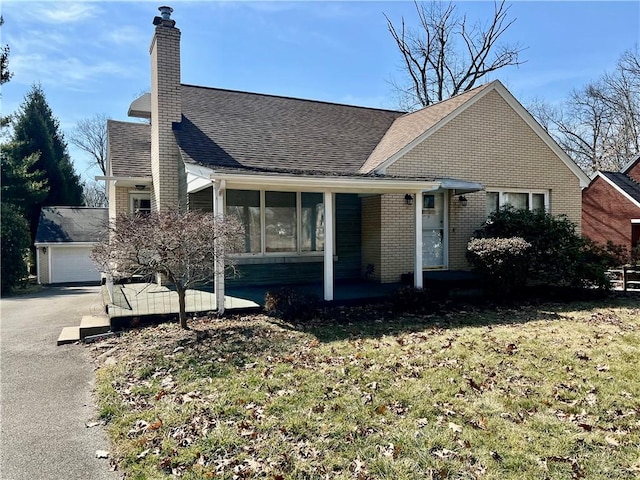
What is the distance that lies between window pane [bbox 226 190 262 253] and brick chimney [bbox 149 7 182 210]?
1641 mm

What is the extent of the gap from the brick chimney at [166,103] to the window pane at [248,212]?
164 centimetres

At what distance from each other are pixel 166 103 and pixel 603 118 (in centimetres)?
3329

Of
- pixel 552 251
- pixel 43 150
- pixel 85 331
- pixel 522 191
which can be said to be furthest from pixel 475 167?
pixel 43 150

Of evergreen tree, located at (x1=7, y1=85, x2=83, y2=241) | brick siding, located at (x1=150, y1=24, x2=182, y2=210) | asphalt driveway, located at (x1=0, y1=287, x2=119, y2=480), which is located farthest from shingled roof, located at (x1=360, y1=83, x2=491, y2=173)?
evergreen tree, located at (x1=7, y1=85, x2=83, y2=241)

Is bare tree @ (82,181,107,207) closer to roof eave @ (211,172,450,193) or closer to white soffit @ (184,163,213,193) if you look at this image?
white soffit @ (184,163,213,193)

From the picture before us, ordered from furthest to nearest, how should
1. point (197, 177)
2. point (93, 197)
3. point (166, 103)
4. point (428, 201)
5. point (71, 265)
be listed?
point (93, 197) < point (71, 265) < point (428, 201) < point (166, 103) < point (197, 177)

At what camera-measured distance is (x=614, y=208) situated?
20734 millimetres

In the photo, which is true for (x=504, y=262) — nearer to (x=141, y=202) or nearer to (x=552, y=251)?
(x=552, y=251)

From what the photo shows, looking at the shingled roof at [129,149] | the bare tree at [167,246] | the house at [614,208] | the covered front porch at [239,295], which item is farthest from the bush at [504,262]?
the house at [614,208]

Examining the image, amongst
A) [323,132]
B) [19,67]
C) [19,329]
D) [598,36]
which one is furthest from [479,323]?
[19,67]

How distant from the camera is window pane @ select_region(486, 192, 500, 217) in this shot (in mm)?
13492

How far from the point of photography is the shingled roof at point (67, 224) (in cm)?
2497

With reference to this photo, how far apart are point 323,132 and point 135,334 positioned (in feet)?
30.3

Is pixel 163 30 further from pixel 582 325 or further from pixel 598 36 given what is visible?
pixel 598 36
